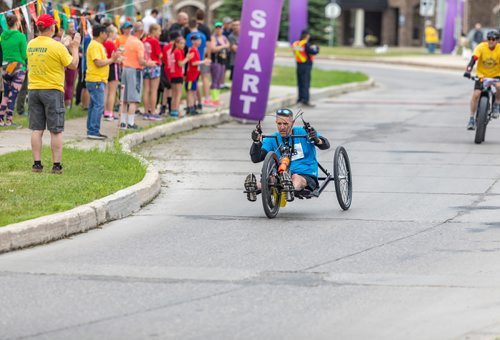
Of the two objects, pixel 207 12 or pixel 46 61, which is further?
pixel 207 12

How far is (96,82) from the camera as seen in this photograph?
18.7 meters

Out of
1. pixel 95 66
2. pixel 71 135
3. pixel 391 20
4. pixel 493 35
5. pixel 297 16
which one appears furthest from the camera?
pixel 391 20

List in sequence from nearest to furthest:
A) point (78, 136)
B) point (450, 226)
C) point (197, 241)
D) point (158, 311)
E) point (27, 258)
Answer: point (158, 311) → point (27, 258) → point (197, 241) → point (450, 226) → point (78, 136)

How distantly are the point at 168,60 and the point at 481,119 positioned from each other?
616cm

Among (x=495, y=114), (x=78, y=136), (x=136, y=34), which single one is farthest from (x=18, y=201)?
(x=495, y=114)

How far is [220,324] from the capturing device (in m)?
7.82

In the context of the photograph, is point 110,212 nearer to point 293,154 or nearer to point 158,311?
point 293,154

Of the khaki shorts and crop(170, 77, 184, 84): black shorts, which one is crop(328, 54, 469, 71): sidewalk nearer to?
crop(170, 77, 184, 84): black shorts

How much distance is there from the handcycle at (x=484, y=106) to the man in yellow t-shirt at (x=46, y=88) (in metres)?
7.94

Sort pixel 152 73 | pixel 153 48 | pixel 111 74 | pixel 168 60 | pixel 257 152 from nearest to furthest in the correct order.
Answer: pixel 257 152
pixel 111 74
pixel 152 73
pixel 153 48
pixel 168 60

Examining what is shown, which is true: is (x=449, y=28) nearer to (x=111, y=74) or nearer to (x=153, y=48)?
(x=153, y=48)

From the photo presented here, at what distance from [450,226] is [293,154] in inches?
75.9

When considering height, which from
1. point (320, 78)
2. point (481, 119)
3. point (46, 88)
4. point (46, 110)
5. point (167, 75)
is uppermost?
point (46, 88)

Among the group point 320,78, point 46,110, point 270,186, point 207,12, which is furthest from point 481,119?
point 207,12
